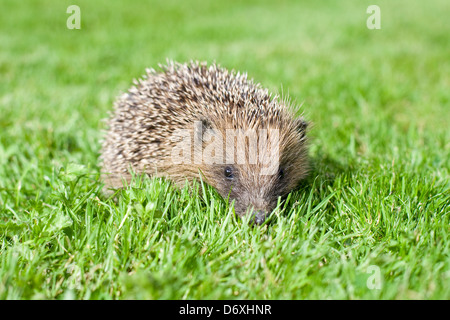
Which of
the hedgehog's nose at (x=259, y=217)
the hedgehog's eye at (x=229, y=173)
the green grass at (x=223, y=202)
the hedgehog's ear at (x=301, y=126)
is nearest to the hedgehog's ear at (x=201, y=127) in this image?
the hedgehog's eye at (x=229, y=173)

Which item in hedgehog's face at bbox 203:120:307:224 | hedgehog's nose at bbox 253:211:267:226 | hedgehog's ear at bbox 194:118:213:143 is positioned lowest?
hedgehog's nose at bbox 253:211:267:226

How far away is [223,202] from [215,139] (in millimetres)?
556

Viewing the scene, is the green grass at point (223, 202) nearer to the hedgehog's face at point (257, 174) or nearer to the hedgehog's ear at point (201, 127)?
the hedgehog's face at point (257, 174)

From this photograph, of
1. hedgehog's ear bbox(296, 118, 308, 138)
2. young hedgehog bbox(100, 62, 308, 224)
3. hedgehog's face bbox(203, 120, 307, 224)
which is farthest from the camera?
hedgehog's ear bbox(296, 118, 308, 138)

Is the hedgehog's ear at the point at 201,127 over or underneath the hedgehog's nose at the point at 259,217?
over

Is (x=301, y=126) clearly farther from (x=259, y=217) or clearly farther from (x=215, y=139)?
(x=259, y=217)

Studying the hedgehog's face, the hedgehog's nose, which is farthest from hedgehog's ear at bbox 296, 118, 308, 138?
the hedgehog's nose

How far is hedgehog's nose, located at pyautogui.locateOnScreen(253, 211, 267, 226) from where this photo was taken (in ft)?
10.3

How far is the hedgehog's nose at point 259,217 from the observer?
123 inches

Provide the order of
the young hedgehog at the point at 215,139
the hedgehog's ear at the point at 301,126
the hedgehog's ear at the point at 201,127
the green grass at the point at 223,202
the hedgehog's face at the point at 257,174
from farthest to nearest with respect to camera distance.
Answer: the hedgehog's ear at the point at 301,126
the hedgehog's ear at the point at 201,127
the young hedgehog at the point at 215,139
the hedgehog's face at the point at 257,174
the green grass at the point at 223,202

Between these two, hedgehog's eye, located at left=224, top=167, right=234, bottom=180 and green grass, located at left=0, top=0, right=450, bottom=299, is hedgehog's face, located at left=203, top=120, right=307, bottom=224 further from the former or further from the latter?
Result: green grass, located at left=0, top=0, right=450, bottom=299

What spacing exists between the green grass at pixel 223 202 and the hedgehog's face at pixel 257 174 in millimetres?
137
